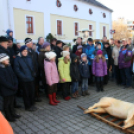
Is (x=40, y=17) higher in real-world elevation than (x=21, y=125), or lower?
higher

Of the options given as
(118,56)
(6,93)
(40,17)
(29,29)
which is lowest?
(6,93)

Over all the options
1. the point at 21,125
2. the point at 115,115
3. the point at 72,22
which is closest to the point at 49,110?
the point at 21,125

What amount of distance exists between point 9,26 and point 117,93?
549 inches

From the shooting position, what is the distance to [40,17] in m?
20.0

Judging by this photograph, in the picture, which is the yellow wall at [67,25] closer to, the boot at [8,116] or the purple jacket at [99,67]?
the purple jacket at [99,67]

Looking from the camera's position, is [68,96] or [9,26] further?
[9,26]

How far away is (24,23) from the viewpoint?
18547mm

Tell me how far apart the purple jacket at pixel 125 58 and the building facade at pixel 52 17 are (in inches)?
497

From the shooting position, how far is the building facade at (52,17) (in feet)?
56.3

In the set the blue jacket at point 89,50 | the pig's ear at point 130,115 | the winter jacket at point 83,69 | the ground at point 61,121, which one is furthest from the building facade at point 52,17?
the pig's ear at point 130,115

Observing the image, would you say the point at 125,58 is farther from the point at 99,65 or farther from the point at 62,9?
the point at 62,9

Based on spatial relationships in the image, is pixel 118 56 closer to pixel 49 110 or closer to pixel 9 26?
pixel 49 110

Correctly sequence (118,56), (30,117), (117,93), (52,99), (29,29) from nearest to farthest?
(30,117) < (52,99) < (117,93) < (118,56) < (29,29)

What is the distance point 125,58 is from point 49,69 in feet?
11.1
